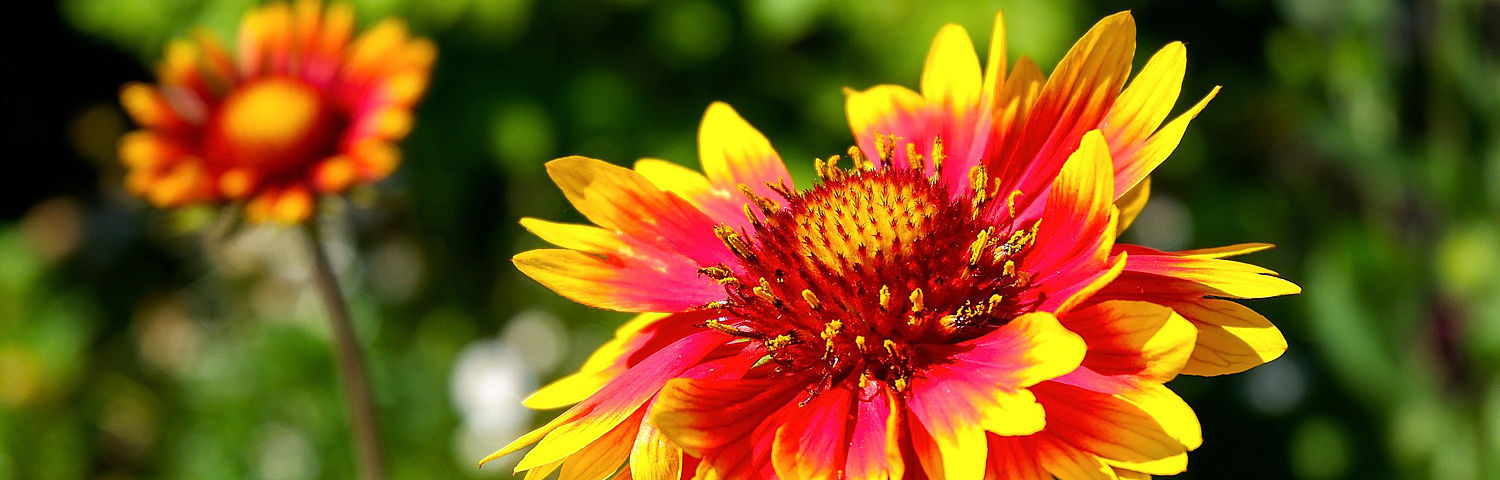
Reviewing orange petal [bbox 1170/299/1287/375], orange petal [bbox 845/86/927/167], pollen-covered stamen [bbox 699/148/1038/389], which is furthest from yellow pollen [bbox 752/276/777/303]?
orange petal [bbox 1170/299/1287/375]

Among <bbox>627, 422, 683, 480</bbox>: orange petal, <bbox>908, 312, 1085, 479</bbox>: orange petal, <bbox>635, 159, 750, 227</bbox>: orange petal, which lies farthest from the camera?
<bbox>635, 159, 750, 227</bbox>: orange petal

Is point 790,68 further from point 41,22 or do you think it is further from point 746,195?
point 41,22

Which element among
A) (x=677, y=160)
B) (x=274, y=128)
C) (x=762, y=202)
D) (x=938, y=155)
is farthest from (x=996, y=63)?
(x=677, y=160)

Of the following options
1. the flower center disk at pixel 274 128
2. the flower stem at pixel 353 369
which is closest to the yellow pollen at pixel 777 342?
the flower stem at pixel 353 369

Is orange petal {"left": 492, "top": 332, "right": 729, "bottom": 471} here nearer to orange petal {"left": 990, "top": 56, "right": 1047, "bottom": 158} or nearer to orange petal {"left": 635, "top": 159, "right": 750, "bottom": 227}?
orange petal {"left": 635, "top": 159, "right": 750, "bottom": 227}

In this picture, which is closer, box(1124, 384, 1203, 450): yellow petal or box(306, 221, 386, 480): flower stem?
box(1124, 384, 1203, 450): yellow petal

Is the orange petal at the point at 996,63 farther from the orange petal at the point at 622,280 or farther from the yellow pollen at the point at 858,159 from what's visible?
the orange petal at the point at 622,280
